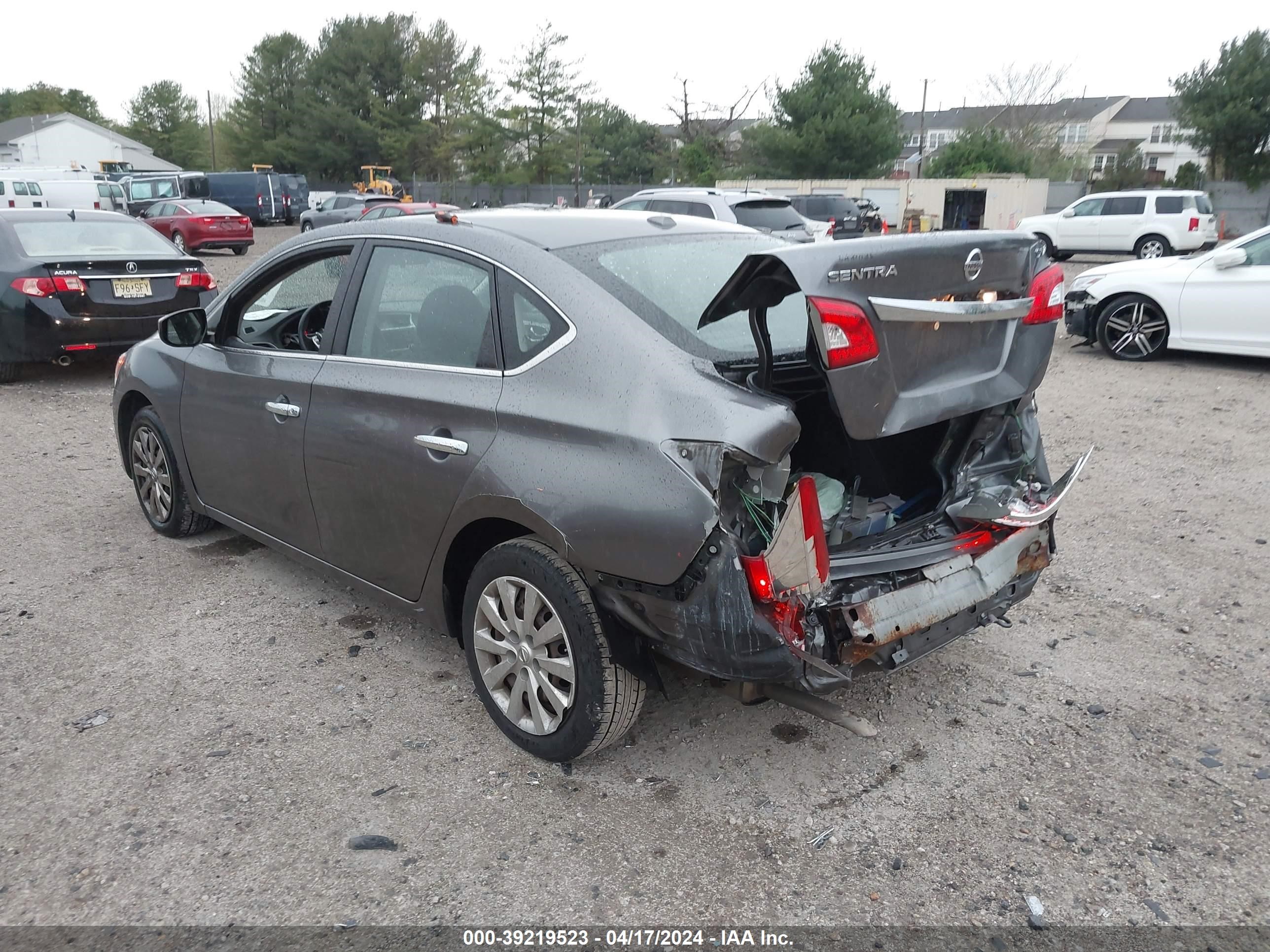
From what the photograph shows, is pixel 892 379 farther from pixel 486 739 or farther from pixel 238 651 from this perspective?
pixel 238 651

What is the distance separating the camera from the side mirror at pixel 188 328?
14.6 feet

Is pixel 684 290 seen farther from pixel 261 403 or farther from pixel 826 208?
pixel 826 208

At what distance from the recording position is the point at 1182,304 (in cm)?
982

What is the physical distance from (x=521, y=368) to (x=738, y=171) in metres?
51.8

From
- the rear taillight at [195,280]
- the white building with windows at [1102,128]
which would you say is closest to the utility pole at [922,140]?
the white building with windows at [1102,128]

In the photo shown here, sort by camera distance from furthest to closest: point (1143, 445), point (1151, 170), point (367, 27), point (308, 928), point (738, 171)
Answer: point (367, 27) → point (738, 171) → point (1151, 170) → point (1143, 445) → point (308, 928)

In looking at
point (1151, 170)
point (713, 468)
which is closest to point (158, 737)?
point (713, 468)

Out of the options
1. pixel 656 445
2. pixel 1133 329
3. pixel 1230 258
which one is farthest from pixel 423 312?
pixel 1133 329

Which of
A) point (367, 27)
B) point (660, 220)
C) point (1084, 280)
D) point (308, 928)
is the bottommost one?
point (308, 928)

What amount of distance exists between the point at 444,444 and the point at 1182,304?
30.2 ft

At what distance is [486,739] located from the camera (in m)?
3.37

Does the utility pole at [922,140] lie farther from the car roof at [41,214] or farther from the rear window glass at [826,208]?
the car roof at [41,214]

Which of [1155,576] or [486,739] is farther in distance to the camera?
[1155,576]

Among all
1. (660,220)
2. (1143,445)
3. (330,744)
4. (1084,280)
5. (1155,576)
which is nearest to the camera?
(330,744)
